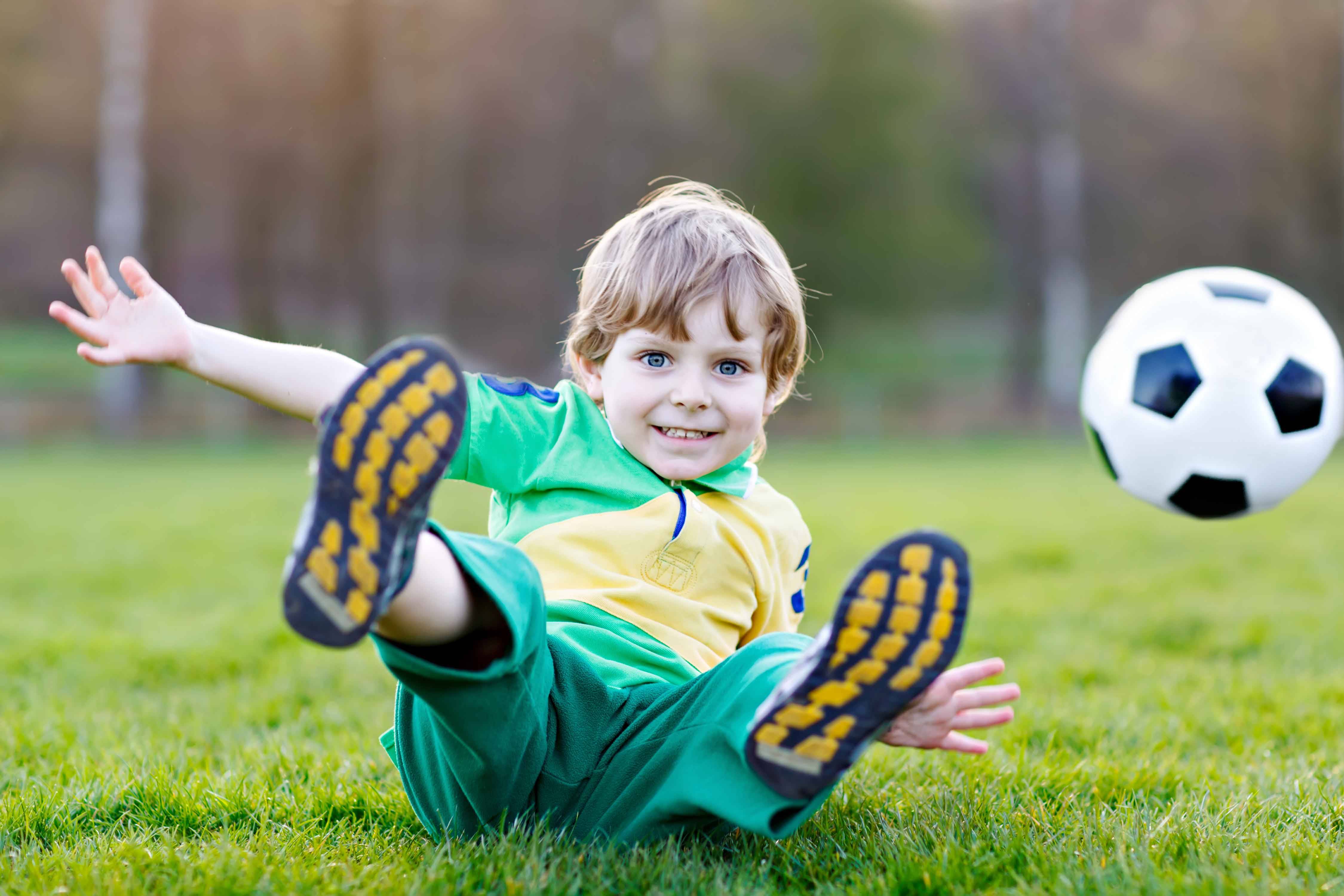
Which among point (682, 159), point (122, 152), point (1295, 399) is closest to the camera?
point (1295, 399)

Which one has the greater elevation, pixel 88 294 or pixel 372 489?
pixel 88 294

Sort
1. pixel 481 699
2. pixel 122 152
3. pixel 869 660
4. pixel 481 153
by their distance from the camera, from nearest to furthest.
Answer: pixel 869 660, pixel 481 699, pixel 122 152, pixel 481 153

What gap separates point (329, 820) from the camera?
6.52 ft

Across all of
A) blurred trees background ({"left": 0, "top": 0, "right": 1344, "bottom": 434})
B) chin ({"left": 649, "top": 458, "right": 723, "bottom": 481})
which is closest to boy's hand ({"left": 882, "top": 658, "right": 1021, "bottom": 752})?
chin ({"left": 649, "top": 458, "right": 723, "bottom": 481})

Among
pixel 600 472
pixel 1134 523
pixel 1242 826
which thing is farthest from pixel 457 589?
pixel 1134 523

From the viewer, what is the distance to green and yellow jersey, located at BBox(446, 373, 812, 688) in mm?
1872

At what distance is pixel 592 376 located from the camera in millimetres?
2148

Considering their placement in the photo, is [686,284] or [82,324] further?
[686,284]

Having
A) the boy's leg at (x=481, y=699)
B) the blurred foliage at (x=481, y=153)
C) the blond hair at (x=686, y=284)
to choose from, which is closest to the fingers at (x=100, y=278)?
the boy's leg at (x=481, y=699)

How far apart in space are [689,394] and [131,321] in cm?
86

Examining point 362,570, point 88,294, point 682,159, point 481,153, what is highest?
point 481,153

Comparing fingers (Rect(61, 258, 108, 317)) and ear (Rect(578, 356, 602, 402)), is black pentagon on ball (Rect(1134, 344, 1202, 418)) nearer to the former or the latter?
ear (Rect(578, 356, 602, 402))

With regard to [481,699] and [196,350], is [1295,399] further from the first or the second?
[196,350]

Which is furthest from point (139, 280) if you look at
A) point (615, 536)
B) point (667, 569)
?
point (667, 569)
